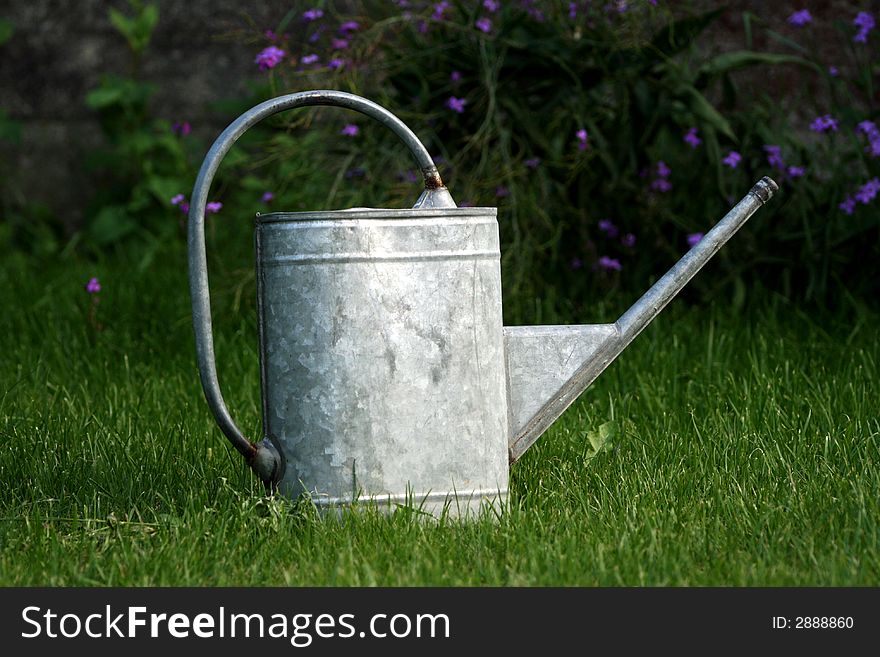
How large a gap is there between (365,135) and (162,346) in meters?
0.76

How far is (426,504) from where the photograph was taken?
163cm

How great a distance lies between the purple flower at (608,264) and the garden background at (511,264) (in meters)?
0.01

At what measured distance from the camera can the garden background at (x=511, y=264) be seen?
1.55m

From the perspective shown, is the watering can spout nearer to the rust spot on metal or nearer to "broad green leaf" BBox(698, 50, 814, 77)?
the rust spot on metal

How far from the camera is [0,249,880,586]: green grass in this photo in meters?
1.46

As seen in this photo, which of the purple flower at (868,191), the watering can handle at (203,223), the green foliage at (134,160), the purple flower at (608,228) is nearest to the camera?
the watering can handle at (203,223)

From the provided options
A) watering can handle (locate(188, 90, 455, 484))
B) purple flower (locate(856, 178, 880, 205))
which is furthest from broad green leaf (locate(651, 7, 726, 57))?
watering can handle (locate(188, 90, 455, 484))

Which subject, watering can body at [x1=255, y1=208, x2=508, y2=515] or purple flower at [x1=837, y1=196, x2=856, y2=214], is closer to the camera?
watering can body at [x1=255, y1=208, x2=508, y2=515]

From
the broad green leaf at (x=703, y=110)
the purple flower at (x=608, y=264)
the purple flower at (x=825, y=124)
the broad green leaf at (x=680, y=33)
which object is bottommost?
the purple flower at (x=608, y=264)

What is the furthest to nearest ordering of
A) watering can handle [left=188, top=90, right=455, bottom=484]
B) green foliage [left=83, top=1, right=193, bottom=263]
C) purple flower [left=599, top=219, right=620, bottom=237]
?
green foliage [left=83, top=1, right=193, bottom=263], purple flower [left=599, top=219, right=620, bottom=237], watering can handle [left=188, top=90, right=455, bottom=484]

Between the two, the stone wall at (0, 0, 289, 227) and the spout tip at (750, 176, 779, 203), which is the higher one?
the stone wall at (0, 0, 289, 227)

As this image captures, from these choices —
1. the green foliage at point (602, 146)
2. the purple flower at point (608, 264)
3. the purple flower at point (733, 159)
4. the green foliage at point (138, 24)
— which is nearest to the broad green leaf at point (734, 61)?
the green foliage at point (602, 146)

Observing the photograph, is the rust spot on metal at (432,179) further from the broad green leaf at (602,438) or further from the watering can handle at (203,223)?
the broad green leaf at (602,438)

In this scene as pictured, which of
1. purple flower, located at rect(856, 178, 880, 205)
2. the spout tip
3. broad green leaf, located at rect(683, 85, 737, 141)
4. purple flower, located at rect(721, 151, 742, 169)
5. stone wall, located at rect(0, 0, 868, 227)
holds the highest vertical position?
stone wall, located at rect(0, 0, 868, 227)
